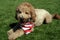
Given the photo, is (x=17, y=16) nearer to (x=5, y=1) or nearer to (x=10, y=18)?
(x=10, y=18)

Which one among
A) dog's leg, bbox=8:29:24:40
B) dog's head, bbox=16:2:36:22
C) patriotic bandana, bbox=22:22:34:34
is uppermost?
dog's head, bbox=16:2:36:22

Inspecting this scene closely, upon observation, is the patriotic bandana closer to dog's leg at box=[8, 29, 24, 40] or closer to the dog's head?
dog's leg at box=[8, 29, 24, 40]

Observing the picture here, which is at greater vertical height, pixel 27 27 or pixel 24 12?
pixel 24 12

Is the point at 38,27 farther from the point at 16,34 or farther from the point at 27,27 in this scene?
the point at 16,34

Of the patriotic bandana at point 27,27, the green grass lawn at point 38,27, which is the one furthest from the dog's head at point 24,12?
the green grass lawn at point 38,27

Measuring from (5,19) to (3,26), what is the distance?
2.42 feet

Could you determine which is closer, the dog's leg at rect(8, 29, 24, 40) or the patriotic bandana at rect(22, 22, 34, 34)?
the dog's leg at rect(8, 29, 24, 40)

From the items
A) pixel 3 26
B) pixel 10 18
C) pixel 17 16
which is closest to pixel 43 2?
pixel 10 18

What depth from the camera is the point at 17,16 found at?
201 inches

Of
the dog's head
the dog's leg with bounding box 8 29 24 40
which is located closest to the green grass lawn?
the dog's leg with bounding box 8 29 24 40

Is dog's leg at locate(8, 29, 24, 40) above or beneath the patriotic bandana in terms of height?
beneath

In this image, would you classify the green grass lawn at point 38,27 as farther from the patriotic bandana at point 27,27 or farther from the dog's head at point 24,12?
the dog's head at point 24,12

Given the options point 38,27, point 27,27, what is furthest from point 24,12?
point 38,27

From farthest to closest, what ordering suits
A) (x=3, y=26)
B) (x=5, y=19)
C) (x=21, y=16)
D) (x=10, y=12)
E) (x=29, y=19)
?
(x=10, y=12) < (x=5, y=19) < (x=3, y=26) < (x=29, y=19) < (x=21, y=16)
